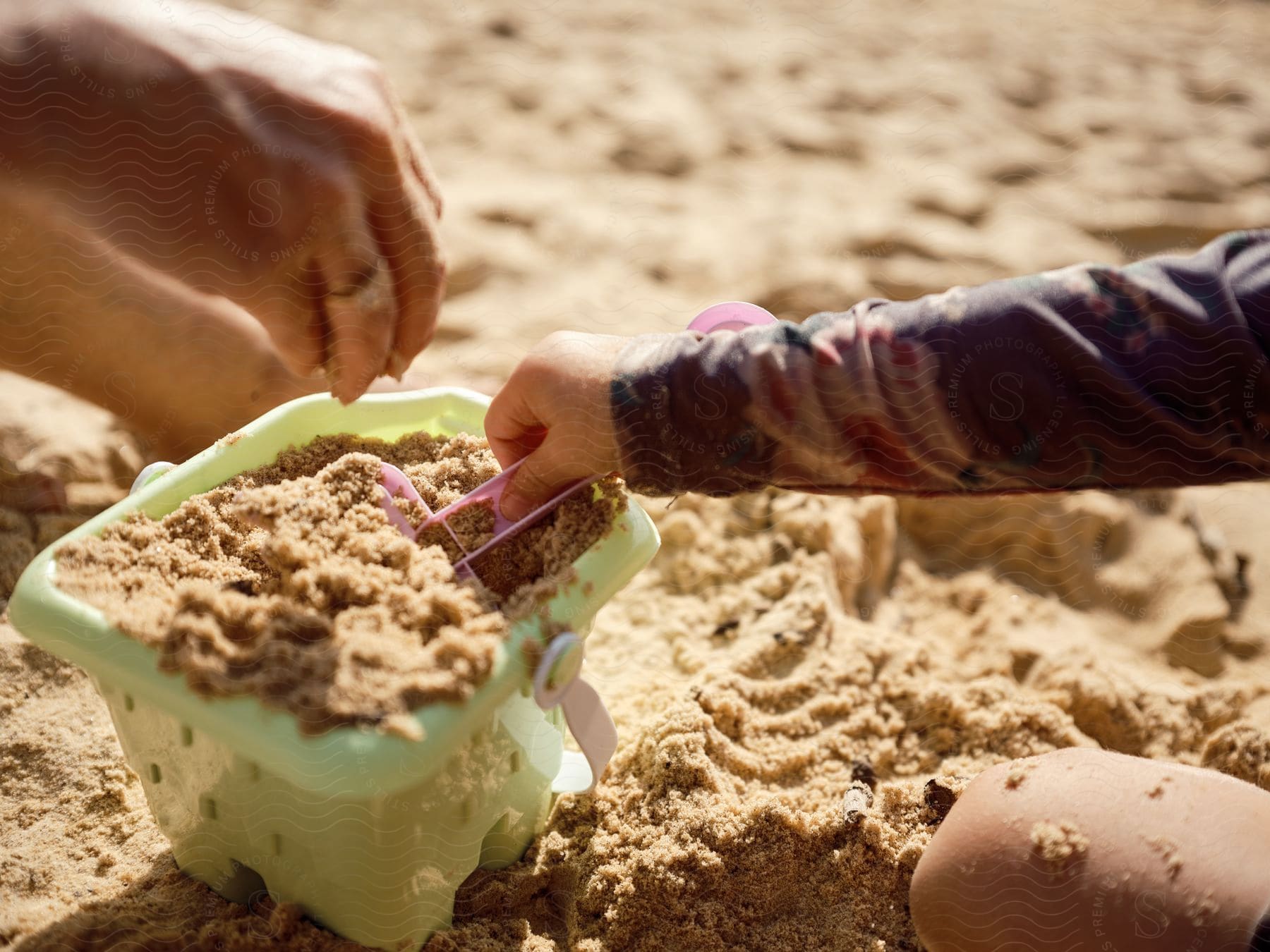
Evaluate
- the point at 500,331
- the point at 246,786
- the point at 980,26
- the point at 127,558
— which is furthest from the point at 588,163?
the point at 246,786

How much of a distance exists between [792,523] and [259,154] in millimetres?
787

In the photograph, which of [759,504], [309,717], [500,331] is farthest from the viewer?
[500,331]

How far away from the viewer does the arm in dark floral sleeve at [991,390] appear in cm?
87

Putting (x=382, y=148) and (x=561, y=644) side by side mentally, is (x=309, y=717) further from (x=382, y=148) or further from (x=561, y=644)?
(x=382, y=148)

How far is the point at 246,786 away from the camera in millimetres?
813

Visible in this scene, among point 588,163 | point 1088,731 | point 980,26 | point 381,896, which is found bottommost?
point 1088,731

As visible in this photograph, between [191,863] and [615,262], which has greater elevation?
[615,262]

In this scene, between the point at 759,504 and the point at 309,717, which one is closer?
the point at 309,717

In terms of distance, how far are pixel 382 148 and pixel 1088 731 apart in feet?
3.36

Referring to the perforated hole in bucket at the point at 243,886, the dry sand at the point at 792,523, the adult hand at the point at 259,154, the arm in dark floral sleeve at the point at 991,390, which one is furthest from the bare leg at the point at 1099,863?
the adult hand at the point at 259,154

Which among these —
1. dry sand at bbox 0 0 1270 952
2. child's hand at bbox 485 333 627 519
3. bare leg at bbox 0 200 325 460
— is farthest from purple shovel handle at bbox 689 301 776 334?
bare leg at bbox 0 200 325 460

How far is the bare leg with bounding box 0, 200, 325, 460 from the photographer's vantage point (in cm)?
138

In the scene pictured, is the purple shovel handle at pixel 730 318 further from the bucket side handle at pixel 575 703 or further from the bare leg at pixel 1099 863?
the bare leg at pixel 1099 863

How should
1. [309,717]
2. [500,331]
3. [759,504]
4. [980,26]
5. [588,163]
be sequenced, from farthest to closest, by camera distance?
[980,26], [588,163], [500,331], [759,504], [309,717]
